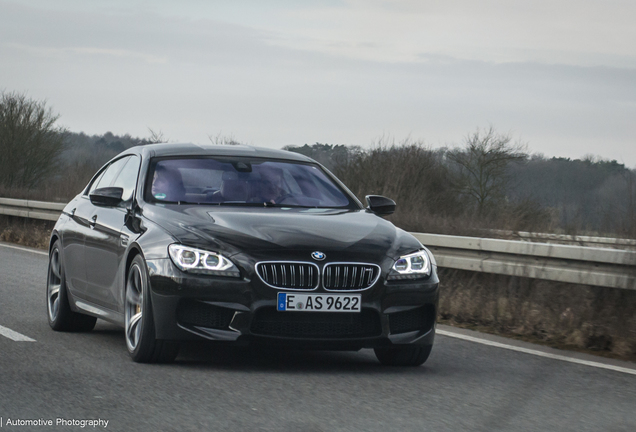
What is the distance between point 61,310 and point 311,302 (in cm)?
301

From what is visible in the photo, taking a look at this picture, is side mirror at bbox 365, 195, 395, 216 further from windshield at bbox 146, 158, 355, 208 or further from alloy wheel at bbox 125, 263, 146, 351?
alloy wheel at bbox 125, 263, 146, 351

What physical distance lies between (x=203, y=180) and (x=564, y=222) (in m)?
4.81

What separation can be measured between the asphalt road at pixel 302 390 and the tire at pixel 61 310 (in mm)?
375

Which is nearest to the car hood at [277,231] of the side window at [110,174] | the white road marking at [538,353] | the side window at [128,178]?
the side window at [128,178]

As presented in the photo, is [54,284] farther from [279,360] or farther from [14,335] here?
[279,360]

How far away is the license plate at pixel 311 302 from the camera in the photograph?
5.79 metres

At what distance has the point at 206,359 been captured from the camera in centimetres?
650

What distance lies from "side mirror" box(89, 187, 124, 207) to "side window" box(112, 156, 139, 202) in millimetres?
93

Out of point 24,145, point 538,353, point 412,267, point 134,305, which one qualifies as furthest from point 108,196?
point 24,145

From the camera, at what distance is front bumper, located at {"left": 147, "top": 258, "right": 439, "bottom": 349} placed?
5.79 metres

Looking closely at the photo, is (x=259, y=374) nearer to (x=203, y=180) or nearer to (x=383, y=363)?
(x=383, y=363)

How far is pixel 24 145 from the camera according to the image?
Result: 43.0 m

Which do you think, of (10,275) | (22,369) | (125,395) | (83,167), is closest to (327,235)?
(125,395)

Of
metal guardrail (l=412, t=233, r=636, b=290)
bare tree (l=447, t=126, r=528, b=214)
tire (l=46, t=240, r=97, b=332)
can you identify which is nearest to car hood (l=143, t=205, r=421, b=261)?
tire (l=46, t=240, r=97, b=332)
